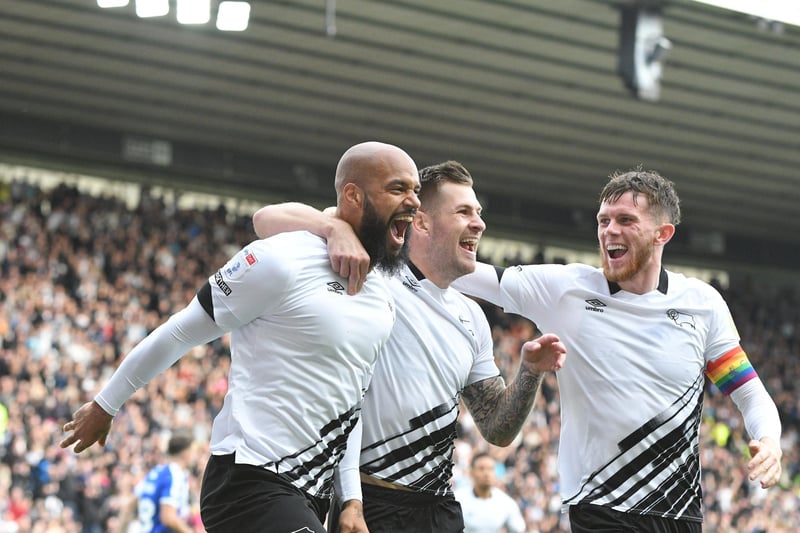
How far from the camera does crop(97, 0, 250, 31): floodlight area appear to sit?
1566 cm

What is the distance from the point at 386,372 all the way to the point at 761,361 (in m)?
26.1

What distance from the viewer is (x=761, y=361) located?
1141 inches

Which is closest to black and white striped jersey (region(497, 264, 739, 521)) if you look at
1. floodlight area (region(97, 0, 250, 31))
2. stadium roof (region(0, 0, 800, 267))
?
floodlight area (region(97, 0, 250, 31))

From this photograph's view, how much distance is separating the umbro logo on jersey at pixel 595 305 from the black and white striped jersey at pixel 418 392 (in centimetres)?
66

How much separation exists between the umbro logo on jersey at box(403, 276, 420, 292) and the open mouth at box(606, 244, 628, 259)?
1008 millimetres

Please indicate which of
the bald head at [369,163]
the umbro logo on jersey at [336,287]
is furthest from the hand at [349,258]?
the bald head at [369,163]

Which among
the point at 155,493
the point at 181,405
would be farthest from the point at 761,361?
the point at 155,493

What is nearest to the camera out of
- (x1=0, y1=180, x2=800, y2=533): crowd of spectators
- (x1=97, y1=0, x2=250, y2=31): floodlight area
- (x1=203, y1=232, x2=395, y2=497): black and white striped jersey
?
(x1=203, y1=232, x2=395, y2=497): black and white striped jersey

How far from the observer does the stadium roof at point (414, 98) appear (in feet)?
65.6

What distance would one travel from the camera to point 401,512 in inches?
187

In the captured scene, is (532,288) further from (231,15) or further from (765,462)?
(231,15)

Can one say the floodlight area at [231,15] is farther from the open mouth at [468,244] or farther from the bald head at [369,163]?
the bald head at [369,163]

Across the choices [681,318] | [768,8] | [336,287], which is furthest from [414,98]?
[336,287]

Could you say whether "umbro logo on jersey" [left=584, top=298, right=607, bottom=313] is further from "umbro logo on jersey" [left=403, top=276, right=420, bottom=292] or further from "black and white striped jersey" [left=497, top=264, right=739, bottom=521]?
"umbro logo on jersey" [left=403, top=276, right=420, bottom=292]
